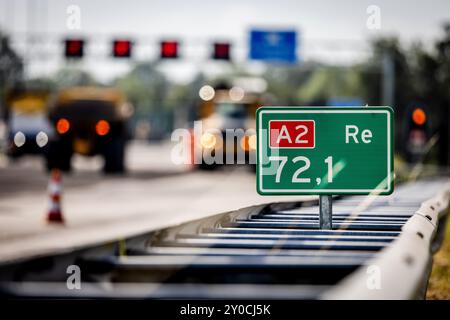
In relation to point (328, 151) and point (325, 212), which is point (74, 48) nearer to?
point (325, 212)

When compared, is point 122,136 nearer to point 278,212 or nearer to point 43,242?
point 43,242

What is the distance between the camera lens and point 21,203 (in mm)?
14836

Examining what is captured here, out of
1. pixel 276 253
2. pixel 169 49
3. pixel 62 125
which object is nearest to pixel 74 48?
pixel 169 49

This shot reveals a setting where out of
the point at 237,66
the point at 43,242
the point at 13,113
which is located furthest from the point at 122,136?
the point at 237,66

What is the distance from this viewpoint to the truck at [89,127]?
22531mm

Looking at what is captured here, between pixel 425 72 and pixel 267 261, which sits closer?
pixel 267 261

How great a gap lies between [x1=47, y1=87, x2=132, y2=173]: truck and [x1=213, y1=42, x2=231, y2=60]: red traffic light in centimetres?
1505

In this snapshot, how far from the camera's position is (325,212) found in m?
2.88

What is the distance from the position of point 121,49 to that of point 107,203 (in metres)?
24.4

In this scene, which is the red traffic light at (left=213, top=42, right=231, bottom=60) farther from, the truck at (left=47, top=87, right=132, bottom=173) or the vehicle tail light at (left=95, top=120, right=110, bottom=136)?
the vehicle tail light at (left=95, top=120, right=110, bottom=136)

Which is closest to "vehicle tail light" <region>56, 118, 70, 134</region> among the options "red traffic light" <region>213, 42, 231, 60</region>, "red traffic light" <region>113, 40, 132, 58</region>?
"red traffic light" <region>113, 40, 132, 58</region>

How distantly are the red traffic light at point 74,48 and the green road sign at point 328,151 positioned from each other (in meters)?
35.7
